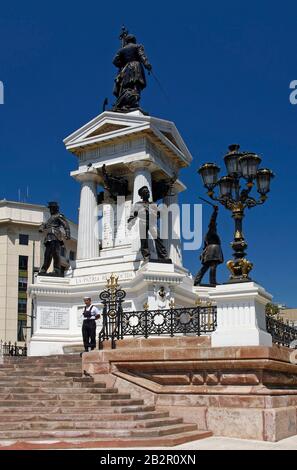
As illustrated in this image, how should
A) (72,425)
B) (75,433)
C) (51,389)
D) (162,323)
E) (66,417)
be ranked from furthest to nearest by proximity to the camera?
(162,323)
(51,389)
(66,417)
(72,425)
(75,433)

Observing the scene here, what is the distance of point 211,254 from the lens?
24.0m

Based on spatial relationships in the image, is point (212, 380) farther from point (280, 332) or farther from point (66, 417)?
point (66, 417)

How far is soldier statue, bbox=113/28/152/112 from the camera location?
25672 millimetres

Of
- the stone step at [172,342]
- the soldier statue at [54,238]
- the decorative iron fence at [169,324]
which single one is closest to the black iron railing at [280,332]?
the decorative iron fence at [169,324]

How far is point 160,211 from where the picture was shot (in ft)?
82.1

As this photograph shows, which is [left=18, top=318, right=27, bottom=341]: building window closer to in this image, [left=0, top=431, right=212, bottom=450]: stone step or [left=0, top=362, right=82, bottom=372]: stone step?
[left=0, top=362, right=82, bottom=372]: stone step

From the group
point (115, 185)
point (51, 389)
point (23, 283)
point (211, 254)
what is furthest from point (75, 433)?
point (23, 283)

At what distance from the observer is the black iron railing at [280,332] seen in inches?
553

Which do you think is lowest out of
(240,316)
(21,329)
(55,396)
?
(55,396)

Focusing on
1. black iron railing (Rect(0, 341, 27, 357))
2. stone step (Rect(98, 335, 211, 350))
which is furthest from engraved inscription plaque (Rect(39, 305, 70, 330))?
stone step (Rect(98, 335, 211, 350))

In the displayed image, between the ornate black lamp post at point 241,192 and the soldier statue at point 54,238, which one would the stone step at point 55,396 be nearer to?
the ornate black lamp post at point 241,192

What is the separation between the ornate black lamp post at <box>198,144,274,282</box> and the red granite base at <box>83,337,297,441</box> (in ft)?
5.98

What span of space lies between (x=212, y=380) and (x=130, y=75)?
16.5 meters
